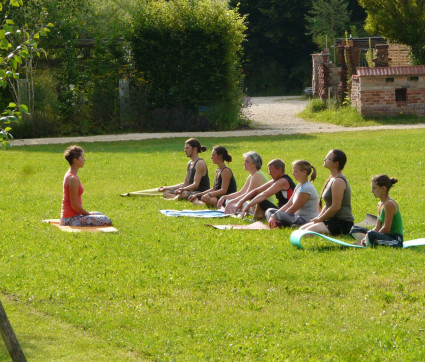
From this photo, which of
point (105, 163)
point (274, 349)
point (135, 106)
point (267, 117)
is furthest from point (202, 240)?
point (267, 117)

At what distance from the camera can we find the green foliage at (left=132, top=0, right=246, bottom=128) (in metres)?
26.6

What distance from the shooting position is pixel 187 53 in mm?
26672

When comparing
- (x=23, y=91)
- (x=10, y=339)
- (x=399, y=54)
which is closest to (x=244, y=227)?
(x=10, y=339)

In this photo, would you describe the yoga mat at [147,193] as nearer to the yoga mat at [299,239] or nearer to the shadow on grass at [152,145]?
the yoga mat at [299,239]

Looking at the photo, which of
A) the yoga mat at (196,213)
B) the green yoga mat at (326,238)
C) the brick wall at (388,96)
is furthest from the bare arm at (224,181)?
the brick wall at (388,96)

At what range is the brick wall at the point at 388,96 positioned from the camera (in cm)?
2700

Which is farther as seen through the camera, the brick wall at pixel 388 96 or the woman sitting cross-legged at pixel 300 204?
the brick wall at pixel 388 96

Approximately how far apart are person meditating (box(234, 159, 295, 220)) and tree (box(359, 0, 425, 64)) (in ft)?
62.0

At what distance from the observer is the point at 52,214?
12.3m

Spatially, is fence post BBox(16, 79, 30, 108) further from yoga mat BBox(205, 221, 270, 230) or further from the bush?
yoga mat BBox(205, 221, 270, 230)

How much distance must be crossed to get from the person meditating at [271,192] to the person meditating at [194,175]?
75.3 inches

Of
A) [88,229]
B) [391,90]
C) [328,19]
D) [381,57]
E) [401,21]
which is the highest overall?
[328,19]

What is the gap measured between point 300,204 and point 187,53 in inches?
659

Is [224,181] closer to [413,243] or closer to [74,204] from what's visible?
[74,204]
